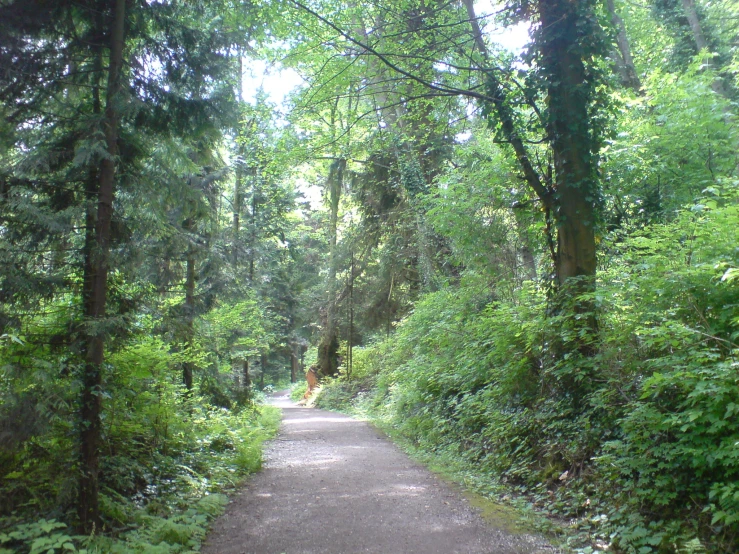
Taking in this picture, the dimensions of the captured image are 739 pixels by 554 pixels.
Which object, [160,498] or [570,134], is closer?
[160,498]

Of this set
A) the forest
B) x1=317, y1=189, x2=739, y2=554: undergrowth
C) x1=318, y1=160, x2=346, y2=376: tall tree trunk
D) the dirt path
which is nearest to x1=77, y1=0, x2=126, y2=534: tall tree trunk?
the forest

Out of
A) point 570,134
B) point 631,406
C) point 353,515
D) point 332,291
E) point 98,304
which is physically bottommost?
point 353,515

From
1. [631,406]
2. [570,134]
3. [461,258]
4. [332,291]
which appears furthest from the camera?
[332,291]

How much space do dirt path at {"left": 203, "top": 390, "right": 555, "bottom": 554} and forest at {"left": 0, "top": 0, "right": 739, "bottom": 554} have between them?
44cm

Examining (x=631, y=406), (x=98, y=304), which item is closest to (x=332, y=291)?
(x=98, y=304)

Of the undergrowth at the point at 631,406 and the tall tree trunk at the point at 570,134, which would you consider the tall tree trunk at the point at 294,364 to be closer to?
the undergrowth at the point at 631,406

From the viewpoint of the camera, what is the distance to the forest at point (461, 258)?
177 inches

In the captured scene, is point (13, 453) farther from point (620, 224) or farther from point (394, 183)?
point (394, 183)

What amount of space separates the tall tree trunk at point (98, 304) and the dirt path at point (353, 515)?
1228 mm

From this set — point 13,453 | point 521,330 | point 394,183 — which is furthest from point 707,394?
point 394,183

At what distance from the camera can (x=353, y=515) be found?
5.63 meters

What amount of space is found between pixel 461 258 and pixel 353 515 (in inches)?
300

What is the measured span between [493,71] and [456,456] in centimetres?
604

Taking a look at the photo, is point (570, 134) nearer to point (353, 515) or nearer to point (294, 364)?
point (353, 515)
